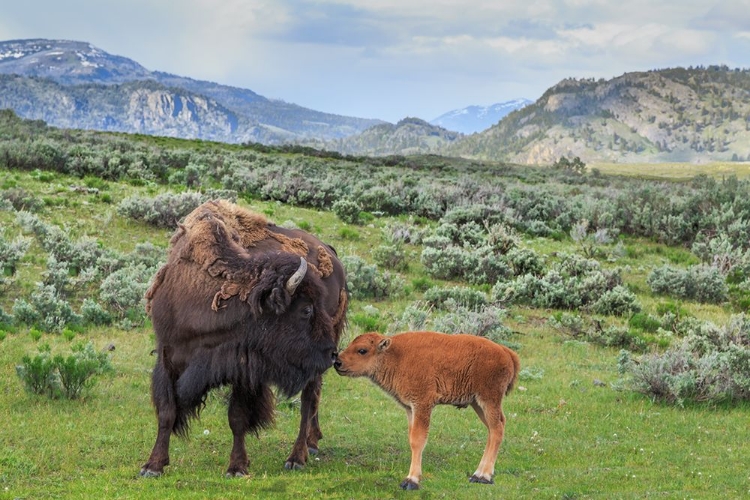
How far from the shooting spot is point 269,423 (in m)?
8.20

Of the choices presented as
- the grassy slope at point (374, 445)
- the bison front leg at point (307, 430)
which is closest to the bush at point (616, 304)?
the grassy slope at point (374, 445)

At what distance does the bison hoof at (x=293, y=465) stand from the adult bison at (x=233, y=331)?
0.01 meters

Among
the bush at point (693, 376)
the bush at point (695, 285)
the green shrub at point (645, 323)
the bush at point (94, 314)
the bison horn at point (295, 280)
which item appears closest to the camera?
the bison horn at point (295, 280)

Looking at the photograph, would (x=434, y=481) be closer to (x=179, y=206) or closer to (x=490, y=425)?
(x=490, y=425)

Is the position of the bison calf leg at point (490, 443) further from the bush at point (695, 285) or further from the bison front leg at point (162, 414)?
the bush at point (695, 285)

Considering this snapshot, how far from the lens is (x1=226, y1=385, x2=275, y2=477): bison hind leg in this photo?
25.3 feet

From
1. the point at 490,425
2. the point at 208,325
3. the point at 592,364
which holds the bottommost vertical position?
the point at 592,364

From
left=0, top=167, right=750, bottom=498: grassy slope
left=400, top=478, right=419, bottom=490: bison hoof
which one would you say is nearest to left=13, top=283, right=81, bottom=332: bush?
left=0, top=167, right=750, bottom=498: grassy slope

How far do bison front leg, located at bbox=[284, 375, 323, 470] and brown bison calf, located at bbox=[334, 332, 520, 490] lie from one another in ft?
3.03

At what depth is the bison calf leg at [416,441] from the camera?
24.0ft

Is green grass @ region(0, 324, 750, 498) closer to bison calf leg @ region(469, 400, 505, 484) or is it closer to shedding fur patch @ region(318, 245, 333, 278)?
bison calf leg @ region(469, 400, 505, 484)

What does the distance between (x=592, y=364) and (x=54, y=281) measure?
9857 millimetres

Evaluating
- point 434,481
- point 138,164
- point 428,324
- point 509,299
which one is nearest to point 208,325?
point 434,481

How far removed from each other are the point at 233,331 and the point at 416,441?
2.04 metres
